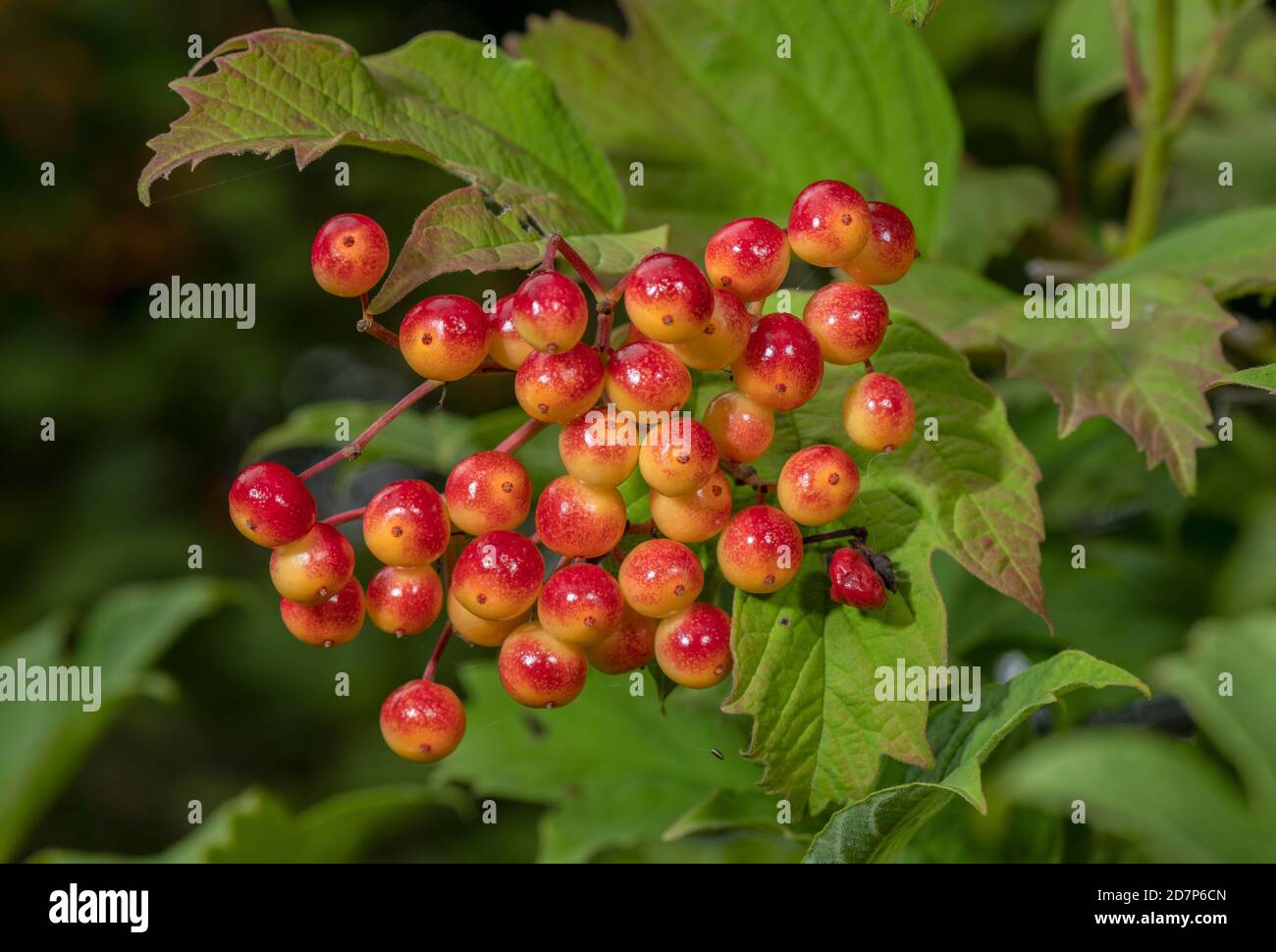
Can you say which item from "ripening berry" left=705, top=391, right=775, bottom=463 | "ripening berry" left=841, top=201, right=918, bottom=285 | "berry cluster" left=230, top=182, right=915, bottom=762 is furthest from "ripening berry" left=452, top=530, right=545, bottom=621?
"ripening berry" left=841, top=201, right=918, bottom=285

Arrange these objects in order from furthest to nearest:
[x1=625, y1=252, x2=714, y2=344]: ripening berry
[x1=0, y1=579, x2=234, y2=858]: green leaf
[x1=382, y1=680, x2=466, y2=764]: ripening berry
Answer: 1. [x1=0, y1=579, x2=234, y2=858]: green leaf
2. [x1=382, y1=680, x2=466, y2=764]: ripening berry
3. [x1=625, y1=252, x2=714, y2=344]: ripening berry

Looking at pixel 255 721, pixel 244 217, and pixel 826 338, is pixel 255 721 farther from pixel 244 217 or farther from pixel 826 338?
pixel 826 338

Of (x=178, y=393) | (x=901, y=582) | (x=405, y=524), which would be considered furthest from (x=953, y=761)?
(x=178, y=393)

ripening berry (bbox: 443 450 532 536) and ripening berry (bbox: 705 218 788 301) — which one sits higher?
ripening berry (bbox: 705 218 788 301)

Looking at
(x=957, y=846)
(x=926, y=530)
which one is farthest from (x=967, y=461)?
(x=957, y=846)

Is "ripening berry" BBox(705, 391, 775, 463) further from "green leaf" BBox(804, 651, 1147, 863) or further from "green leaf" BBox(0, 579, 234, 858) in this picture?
"green leaf" BBox(0, 579, 234, 858)

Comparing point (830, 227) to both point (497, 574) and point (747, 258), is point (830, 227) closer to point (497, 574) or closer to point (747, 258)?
point (747, 258)

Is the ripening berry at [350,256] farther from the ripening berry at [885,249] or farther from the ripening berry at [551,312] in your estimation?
the ripening berry at [885,249]

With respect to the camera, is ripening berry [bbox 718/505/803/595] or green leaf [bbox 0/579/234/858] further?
green leaf [bbox 0/579/234/858]
